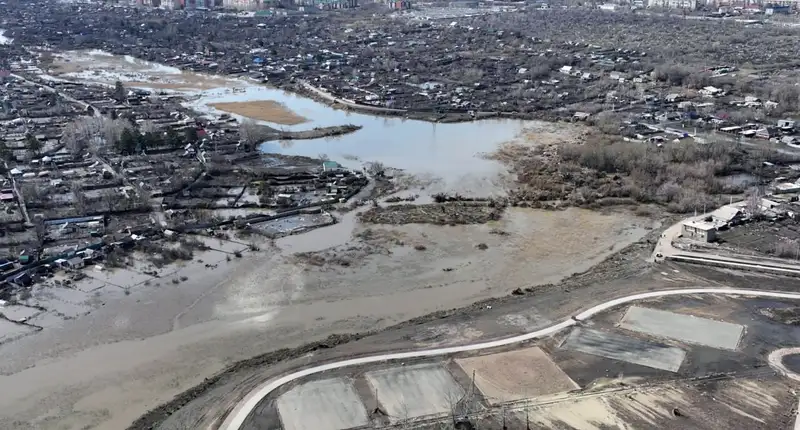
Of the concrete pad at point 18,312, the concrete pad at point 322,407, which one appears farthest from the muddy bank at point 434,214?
the concrete pad at point 18,312

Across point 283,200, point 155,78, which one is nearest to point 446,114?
point 283,200

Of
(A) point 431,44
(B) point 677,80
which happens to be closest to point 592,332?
(B) point 677,80

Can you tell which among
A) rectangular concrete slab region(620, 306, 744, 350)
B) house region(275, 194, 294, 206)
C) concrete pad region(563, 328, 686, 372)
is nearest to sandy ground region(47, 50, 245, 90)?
house region(275, 194, 294, 206)

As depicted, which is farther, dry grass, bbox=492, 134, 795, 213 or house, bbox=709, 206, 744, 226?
dry grass, bbox=492, 134, 795, 213

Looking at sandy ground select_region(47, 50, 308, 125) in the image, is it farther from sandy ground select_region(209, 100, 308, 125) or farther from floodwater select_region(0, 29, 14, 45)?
floodwater select_region(0, 29, 14, 45)

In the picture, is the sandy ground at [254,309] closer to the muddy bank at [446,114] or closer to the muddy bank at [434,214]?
the muddy bank at [434,214]

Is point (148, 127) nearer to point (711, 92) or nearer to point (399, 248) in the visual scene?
point (399, 248)
